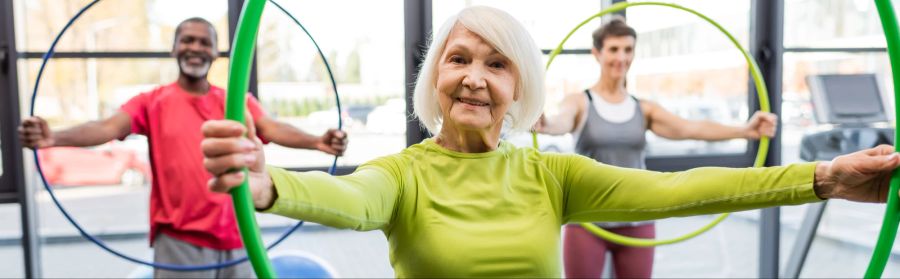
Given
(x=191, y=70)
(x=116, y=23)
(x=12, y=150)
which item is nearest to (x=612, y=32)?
(x=191, y=70)

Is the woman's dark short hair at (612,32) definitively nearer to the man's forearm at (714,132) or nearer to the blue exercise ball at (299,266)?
the man's forearm at (714,132)

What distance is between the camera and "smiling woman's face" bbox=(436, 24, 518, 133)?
1.46m

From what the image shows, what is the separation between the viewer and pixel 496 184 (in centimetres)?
150

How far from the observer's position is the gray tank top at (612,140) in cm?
317

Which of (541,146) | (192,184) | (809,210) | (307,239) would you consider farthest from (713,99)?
(192,184)

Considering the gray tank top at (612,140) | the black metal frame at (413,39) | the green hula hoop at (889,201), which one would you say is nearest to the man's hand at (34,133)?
the black metal frame at (413,39)

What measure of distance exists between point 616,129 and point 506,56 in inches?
71.4

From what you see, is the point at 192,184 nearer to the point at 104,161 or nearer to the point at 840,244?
the point at 104,161

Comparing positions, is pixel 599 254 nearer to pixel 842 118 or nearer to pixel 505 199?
pixel 842 118

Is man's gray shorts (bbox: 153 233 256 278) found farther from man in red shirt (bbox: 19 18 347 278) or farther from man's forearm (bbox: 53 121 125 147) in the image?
man's forearm (bbox: 53 121 125 147)

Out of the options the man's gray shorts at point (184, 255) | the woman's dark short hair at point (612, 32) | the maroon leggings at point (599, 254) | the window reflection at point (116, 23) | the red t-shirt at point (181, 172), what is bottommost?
the maroon leggings at point (599, 254)

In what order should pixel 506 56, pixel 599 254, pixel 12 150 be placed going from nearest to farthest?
1. pixel 506 56
2. pixel 599 254
3. pixel 12 150

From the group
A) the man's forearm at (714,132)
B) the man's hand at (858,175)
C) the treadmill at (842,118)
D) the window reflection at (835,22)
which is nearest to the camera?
the man's hand at (858,175)

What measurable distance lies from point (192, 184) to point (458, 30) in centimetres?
153
